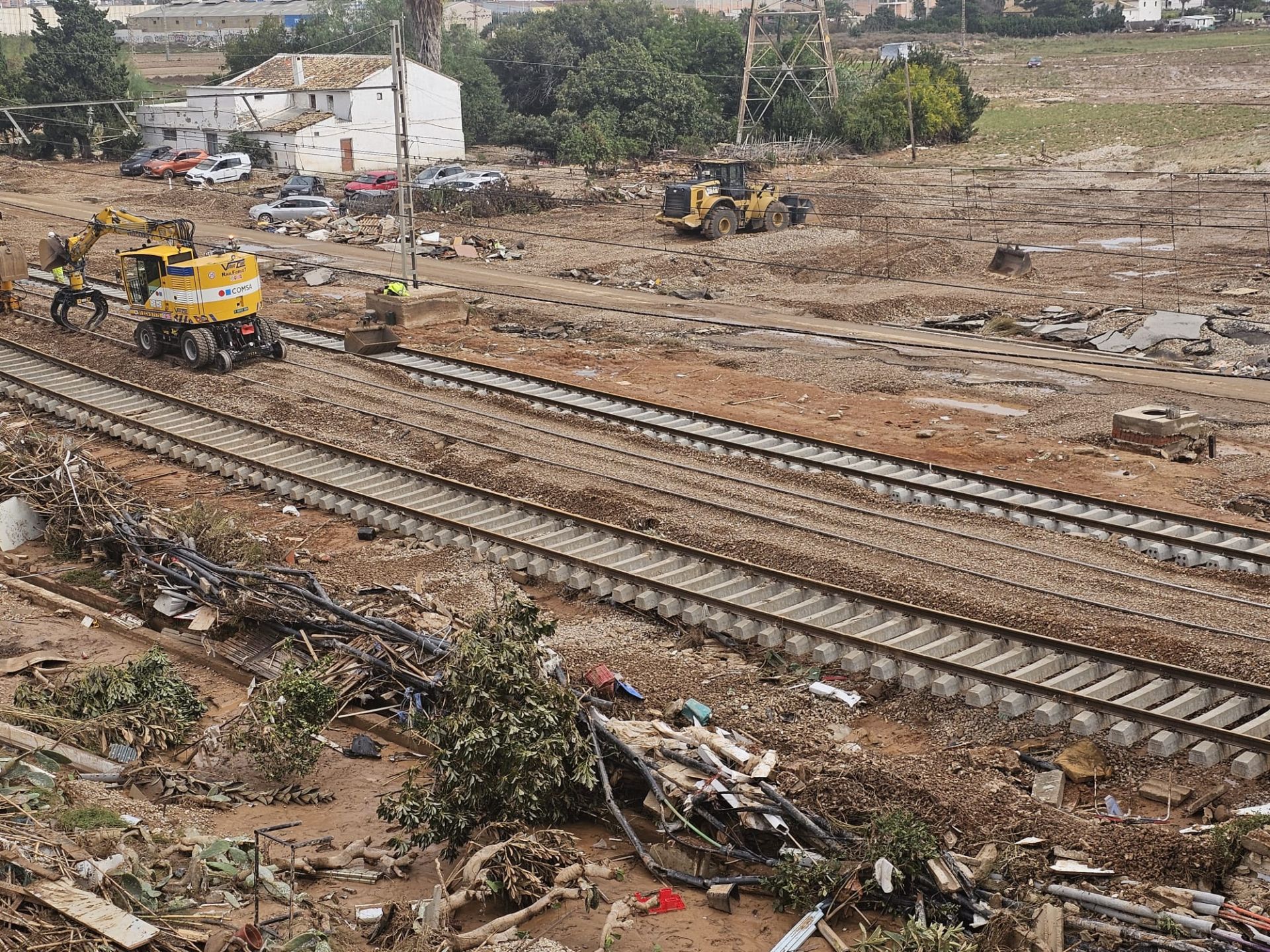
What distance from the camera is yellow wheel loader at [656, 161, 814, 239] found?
41.9m

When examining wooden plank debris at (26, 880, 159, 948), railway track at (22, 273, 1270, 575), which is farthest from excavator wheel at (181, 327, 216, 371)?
wooden plank debris at (26, 880, 159, 948)

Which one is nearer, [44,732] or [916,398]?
[44,732]

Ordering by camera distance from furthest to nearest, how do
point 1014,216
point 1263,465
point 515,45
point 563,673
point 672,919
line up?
1. point 515,45
2. point 1014,216
3. point 1263,465
4. point 563,673
5. point 672,919

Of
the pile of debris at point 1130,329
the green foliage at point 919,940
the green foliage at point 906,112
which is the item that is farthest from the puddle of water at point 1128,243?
the green foliage at point 919,940

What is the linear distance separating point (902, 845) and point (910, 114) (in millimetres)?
54698

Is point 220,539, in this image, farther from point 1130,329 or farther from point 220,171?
point 220,171

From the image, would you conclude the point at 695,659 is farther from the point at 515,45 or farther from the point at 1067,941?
the point at 515,45

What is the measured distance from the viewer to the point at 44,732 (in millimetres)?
12492

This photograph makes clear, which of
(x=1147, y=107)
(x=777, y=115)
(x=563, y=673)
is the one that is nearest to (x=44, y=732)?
(x=563, y=673)

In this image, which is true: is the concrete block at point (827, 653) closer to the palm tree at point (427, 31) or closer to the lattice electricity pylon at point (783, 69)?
the lattice electricity pylon at point (783, 69)

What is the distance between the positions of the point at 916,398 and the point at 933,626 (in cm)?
1065

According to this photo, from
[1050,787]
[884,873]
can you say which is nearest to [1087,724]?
[1050,787]

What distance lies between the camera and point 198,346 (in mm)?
25547

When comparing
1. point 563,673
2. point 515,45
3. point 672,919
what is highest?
point 515,45
